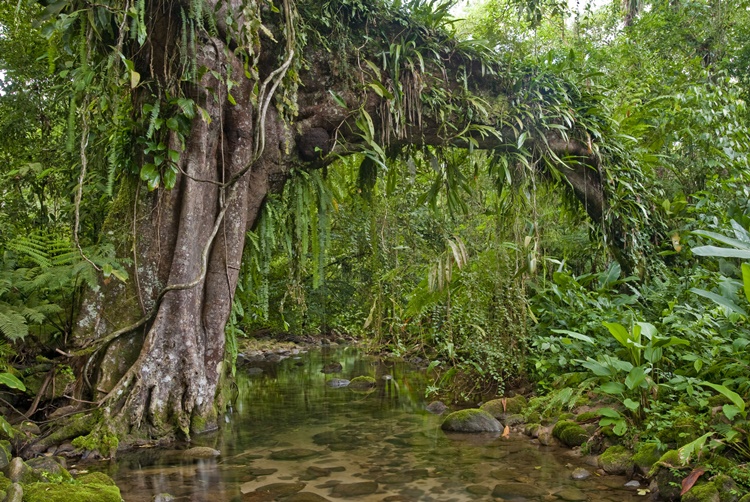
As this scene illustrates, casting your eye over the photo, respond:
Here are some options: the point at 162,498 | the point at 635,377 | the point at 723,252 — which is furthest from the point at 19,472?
the point at 723,252

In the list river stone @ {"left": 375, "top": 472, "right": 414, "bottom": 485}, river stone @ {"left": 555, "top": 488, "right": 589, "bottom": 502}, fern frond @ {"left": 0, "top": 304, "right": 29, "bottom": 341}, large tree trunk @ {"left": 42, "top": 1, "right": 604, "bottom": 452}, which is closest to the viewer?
river stone @ {"left": 555, "top": 488, "right": 589, "bottom": 502}

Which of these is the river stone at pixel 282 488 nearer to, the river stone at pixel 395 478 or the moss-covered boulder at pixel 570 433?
the river stone at pixel 395 478

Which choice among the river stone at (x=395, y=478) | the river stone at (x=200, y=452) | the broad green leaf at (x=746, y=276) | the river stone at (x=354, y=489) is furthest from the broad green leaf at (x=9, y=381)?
the broad green leaf at (x=746, y=276)

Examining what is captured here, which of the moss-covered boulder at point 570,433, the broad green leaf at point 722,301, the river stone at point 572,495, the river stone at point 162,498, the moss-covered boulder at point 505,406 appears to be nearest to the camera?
the river stone at point 162,498

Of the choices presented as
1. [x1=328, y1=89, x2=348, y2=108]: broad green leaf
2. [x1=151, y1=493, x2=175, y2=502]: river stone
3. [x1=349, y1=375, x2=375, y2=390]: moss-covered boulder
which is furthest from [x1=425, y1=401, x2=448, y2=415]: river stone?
[x1=328, y1=89, x2=348, y2=108]: broad green leaf

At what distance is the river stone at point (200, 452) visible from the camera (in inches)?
167

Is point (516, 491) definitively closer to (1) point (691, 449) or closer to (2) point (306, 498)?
(1) point (691, 449)

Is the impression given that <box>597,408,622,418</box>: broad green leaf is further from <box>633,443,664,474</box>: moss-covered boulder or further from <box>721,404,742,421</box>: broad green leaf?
<box>721,404,742,421</box>: broad green leaf

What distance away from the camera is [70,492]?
292 centimetres

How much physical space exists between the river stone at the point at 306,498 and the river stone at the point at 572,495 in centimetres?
145

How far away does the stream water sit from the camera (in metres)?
3.52

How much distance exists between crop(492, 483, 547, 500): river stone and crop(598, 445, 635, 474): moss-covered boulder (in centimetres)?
60

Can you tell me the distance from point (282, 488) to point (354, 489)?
1.53ft

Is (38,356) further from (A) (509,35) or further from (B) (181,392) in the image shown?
(A) (509,35)
